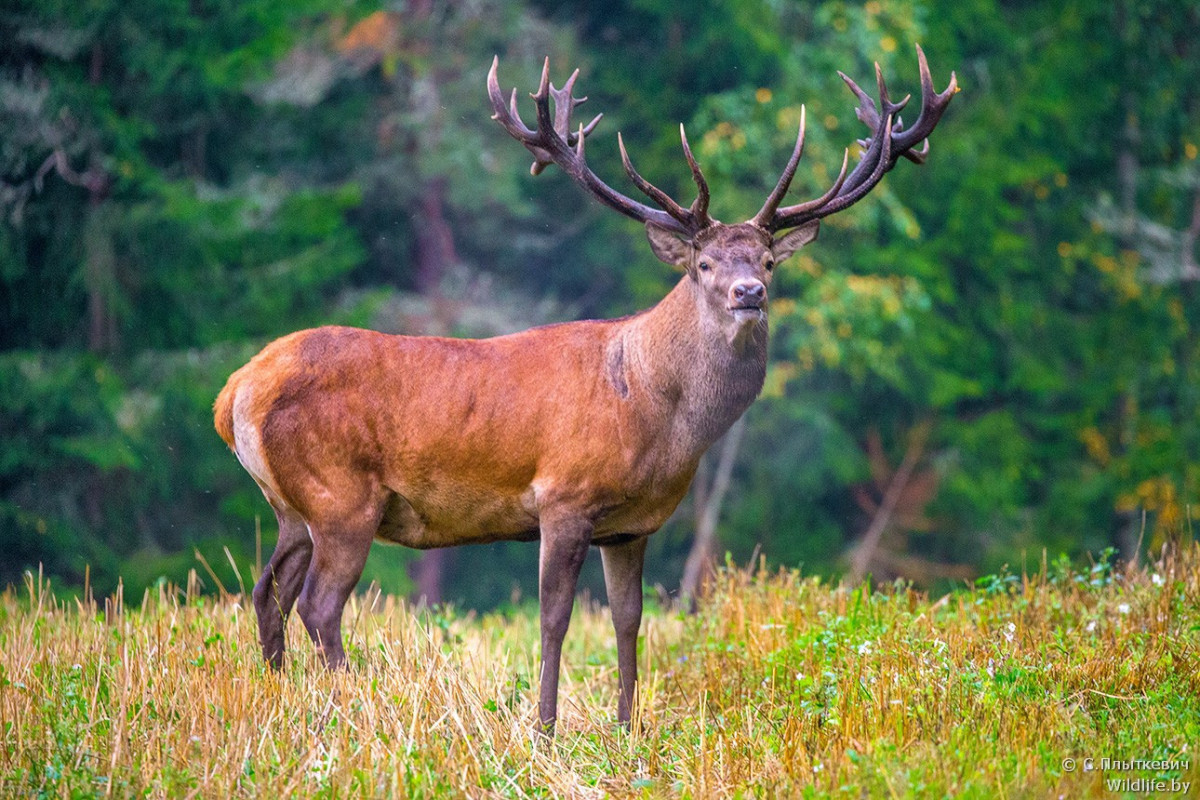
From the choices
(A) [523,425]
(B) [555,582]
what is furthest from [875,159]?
(B) [555,582]

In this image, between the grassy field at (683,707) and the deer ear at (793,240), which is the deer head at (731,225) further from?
the grassy field at (683,707)

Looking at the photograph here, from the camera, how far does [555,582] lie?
247 inches

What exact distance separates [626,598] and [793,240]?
1860 mm

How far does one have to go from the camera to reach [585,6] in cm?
2055

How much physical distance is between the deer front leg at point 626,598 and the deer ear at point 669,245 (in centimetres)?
131

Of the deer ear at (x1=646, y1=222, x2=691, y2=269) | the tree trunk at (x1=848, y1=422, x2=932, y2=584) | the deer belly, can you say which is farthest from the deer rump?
the tree trunk at (x1=848, y1=422, x2=932, y2=584)

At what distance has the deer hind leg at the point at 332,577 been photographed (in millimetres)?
6250

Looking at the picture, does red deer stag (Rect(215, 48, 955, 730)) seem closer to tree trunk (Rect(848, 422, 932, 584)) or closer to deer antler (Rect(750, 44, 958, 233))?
deer antler (Rect(750, 44, 958, 233))

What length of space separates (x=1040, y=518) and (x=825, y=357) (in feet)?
14.1

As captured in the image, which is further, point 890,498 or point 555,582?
point 890,498

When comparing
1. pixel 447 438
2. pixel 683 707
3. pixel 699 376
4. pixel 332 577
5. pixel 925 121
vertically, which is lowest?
pixel 683 707

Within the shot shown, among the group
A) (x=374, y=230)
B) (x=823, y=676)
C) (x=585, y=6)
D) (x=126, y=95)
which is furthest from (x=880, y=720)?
(x=585, y=6)

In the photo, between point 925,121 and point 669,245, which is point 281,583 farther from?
point 925,121

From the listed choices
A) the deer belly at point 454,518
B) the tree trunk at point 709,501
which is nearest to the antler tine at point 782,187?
the deer belly at point 454,518
